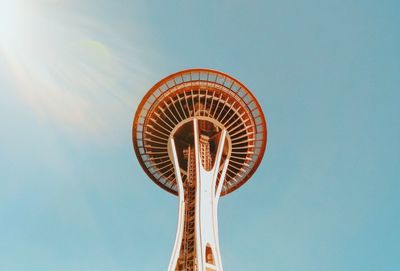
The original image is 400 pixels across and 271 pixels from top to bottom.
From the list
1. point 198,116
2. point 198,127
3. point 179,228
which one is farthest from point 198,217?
point 198,116

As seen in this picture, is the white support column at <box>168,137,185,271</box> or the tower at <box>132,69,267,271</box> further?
the tower at <box>132,69,267,271</box>

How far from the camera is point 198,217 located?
2458 centimetres

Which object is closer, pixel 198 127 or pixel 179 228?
pixel 179 228

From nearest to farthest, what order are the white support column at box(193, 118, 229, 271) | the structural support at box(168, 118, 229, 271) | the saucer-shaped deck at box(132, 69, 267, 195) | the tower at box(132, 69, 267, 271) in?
the white support column at box(193, 118, 229, 271) < the structural support at box(168, 118, 229, 271) < the tower at box(132, 69, 267, 271) < the saucer-shaped deck at box(132, 69, 267, 195)

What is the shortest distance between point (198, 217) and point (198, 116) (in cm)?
1016

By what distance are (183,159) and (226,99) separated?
6880 millimetres

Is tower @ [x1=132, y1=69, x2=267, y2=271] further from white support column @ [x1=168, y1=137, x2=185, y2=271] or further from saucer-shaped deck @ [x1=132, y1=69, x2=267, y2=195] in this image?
white support column @ [x1=168, y1=137, x2=185, y2=271]

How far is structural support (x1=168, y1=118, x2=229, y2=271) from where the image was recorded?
907 inches

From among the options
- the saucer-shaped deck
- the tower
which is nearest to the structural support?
the tower

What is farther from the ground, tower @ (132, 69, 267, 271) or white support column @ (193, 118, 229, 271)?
tower @ (132, 69, 267, 271)

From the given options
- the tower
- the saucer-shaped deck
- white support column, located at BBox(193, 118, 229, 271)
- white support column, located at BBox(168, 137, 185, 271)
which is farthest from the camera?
the saucer-shaped deck

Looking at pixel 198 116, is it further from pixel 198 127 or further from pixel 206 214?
pixel 206 214

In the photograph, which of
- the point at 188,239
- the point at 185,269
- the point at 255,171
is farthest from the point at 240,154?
the point at 185,269

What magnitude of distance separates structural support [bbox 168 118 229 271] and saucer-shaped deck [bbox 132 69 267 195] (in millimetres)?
1511
